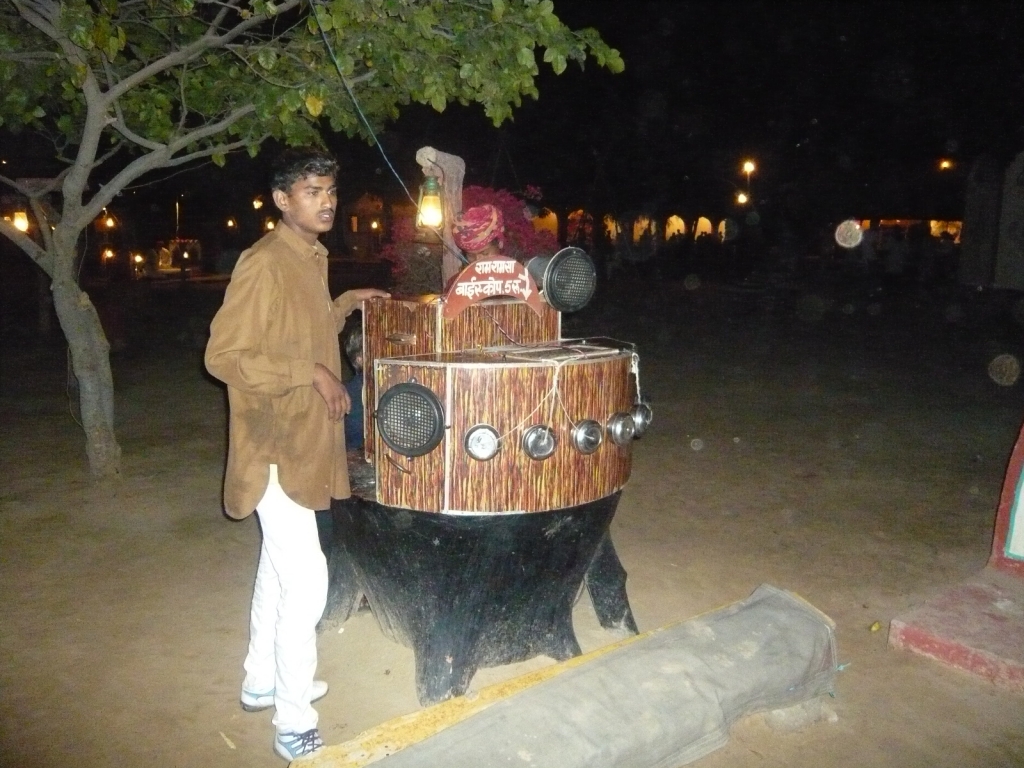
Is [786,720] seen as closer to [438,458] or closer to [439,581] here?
[439,581]

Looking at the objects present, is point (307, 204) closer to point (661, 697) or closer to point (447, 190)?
point (447, 190)

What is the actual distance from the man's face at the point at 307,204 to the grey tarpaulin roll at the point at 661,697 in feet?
6.14

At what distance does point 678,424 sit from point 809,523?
3027mm

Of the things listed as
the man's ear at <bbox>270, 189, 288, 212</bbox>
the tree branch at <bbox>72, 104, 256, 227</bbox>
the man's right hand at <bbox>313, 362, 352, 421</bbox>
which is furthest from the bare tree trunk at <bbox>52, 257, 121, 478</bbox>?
the man's right hand at <bbox>313, 362, 352, 421</bbox>

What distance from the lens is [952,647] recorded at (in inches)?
156

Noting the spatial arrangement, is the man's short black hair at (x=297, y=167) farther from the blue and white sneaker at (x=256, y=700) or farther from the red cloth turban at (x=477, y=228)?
the blue and white sneaker at (x=256, y=700)

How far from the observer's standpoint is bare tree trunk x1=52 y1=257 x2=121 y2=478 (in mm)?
Answer: 6316

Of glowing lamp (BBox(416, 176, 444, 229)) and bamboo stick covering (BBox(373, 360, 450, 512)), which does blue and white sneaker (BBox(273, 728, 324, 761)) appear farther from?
glowing lamp (BBox(416, 176, 444, 229))

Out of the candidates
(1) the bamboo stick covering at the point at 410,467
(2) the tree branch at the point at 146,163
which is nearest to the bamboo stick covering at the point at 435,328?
(1) the bamboo stick covering at the point at 410,467

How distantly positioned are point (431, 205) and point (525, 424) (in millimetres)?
1250

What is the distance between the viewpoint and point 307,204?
3.03 metres

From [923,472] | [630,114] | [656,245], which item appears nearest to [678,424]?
[923,472]

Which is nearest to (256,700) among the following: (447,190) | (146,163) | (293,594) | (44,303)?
(293,594)

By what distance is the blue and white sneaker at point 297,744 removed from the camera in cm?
315
